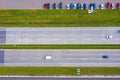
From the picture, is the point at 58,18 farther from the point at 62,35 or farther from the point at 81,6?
the point at 81,6

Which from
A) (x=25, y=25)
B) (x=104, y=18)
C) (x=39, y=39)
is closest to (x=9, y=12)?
(x=25, y=25)

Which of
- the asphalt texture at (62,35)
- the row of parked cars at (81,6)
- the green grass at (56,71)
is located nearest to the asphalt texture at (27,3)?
the row of parked cars at (81,6)

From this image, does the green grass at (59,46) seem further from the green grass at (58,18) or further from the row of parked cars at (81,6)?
the row of parked cars at (81,6)

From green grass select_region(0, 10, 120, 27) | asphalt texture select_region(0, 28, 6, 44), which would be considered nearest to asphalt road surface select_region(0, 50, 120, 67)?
asphalt texture select_region(0, 28, 6, 44)

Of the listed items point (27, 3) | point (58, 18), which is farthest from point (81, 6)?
point (27, 3)

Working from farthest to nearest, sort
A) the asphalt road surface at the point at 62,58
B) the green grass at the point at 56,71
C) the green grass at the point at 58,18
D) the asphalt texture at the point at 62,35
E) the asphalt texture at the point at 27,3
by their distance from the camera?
the asphalt texture at the point at 27,3 < the green grass at the point at 58,18 < the asphalt texture at the point at 62,35 < the asphalt road surface at the point at 62,58 < the green grass at the point at 56,71

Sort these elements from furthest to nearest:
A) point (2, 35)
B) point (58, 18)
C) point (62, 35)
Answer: point (2, 35)
point (58, 18)
point (62, 35)
